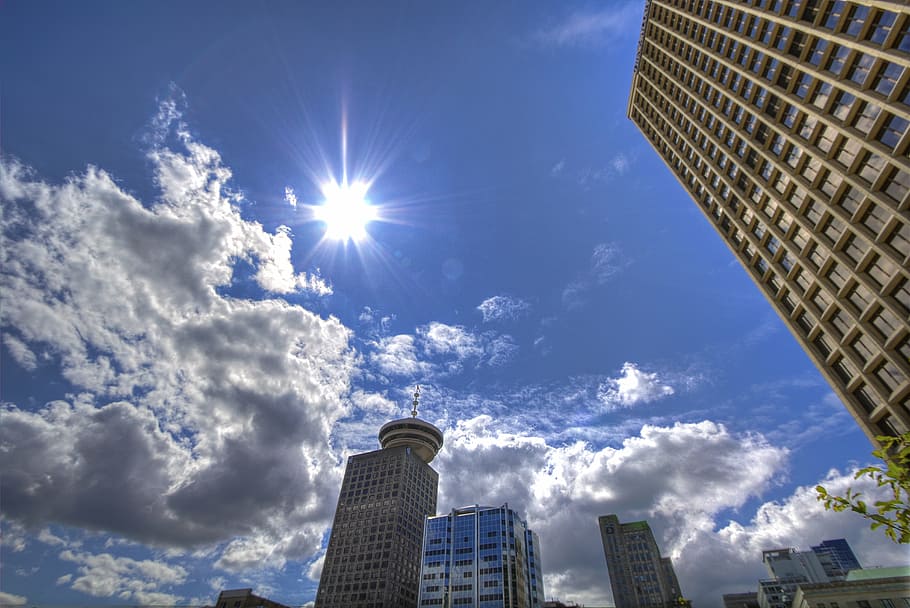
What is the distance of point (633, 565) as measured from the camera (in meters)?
152

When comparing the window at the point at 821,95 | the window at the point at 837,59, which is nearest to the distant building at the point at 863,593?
the window at the point at 821,95

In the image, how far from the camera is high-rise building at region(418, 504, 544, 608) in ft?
392

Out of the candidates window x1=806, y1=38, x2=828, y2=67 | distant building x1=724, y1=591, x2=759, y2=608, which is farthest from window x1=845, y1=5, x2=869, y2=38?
distant building x1=724, y1=591, x2=759, y2=608

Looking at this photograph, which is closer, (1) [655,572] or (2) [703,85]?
(2) [703,85]

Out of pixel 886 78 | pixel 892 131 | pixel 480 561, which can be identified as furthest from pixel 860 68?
pixel 480 561

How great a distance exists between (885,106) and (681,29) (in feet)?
127

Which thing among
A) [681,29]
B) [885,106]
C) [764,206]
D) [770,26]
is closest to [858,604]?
[764,206]

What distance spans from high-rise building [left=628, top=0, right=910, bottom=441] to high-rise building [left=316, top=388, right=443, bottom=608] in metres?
137

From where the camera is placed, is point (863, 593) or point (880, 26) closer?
point (880, 26)

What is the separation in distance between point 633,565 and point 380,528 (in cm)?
8482

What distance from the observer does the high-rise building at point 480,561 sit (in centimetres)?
11938

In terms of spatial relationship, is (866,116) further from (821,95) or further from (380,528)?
(380,528)

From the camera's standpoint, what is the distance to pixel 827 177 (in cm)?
4156

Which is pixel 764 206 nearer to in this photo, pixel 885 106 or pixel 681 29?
pixel 885 106
